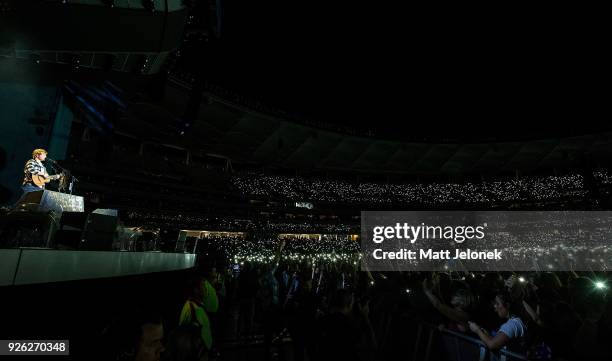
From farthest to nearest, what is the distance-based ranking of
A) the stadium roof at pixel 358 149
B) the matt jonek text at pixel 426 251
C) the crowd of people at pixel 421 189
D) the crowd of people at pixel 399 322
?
the crowd of people at pixel 421 189, the stadium roof at pixel 358 149, the matt jonek text at pixel 426 251, the crowd of people at pixel 399 322

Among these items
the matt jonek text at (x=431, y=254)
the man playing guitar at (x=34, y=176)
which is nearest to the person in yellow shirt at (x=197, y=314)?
the man playing guitar at (x=34, y=176)

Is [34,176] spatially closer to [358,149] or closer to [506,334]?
[506,334]

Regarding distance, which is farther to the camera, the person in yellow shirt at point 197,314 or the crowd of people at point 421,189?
the crowd of people at point 421,189

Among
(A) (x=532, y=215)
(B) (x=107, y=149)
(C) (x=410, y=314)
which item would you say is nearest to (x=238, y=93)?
(B) (x=107, y=149)

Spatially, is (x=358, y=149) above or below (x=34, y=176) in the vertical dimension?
above

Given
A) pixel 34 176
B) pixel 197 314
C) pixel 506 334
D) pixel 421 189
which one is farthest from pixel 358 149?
pixel 197 314

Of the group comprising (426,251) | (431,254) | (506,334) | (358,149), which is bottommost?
(506,334)

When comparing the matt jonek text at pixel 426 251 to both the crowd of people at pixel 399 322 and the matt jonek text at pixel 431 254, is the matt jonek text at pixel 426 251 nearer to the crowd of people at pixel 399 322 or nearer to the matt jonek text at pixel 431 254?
the matt jonek text at pixel 431 254

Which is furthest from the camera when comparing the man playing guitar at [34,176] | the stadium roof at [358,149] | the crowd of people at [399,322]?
the stadium roof at [358,149]

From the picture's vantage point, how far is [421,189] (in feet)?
160

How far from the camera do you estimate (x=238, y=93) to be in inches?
1195

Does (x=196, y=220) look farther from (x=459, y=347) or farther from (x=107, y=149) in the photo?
(x=459, y=347)

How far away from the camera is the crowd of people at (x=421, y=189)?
42.8 metres

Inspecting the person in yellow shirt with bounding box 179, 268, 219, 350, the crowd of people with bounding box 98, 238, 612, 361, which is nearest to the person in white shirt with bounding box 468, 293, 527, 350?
the crowd of people with bounding box 98, 238, 612, 361
